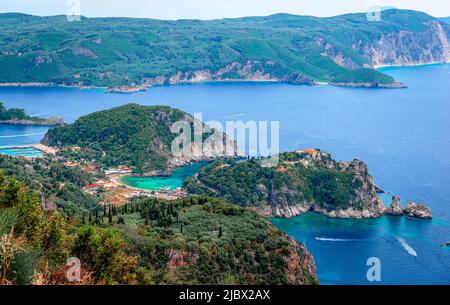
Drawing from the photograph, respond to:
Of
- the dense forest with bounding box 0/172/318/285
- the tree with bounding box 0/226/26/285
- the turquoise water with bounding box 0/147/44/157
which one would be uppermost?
the tree with bounding box 0/226/26/285

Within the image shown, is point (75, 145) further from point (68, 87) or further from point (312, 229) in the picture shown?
point (68, 87)

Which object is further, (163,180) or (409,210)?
(163,180)

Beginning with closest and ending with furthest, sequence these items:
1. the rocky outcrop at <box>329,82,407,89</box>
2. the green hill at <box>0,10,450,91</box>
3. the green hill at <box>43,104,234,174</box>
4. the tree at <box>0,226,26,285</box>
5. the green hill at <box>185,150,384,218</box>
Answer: the tree at <box>0,226,26,285</box>
the green hill at <box>185,150,384,218</box>
the green hill at <box>43,104,234,174</box>
the rocky outcrop at <box>329,82,407,89</box>
the green hill at <box>0,10,450,91</box>

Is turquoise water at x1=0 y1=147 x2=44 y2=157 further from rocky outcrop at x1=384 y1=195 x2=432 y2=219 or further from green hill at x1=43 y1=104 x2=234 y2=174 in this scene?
rocky outcrop at x1=384 y1=195 x2=432 y2=219

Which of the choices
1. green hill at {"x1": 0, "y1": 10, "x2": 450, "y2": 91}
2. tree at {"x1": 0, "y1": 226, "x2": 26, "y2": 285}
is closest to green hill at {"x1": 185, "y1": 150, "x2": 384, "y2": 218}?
tree at {"x1": 0, "y1": 226, "x2": 26, "y2": 285}

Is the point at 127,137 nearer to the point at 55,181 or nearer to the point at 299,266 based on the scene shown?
the point at 55,181

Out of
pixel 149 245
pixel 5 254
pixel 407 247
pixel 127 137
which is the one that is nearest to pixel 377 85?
pixel 127 137
